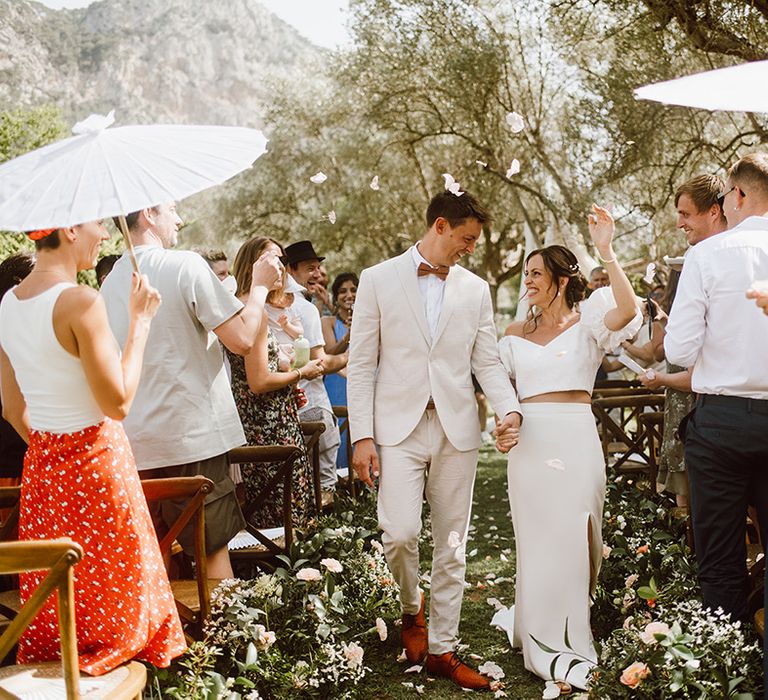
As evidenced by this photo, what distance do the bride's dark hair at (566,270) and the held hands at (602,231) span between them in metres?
0.53

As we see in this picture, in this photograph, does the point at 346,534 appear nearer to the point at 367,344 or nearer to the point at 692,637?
the point at 367,344

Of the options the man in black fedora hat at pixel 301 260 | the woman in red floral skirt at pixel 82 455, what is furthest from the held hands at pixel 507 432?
the man in black fedora hat at pixel 301 260

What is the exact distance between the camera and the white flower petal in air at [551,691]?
4.03m

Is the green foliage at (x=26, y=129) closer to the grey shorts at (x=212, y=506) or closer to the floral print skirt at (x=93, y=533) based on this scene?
the grey shorts at (x=212, y=506)

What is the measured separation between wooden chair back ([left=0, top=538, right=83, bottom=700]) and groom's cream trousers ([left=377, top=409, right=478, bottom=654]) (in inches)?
85.6

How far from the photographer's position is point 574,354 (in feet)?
14.8

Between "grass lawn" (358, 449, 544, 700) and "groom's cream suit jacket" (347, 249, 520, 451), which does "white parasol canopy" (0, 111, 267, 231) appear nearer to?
"groom's cream suit jacket" (347, 249, 520, 451)

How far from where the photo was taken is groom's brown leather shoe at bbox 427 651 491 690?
4.25m

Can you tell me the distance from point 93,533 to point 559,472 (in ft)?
8.11

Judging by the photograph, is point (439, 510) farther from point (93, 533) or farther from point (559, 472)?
point (93, 533)

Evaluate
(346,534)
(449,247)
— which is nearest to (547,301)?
(449,247)

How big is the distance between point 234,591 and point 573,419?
1893 mm

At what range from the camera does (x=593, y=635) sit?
4699 millimetres

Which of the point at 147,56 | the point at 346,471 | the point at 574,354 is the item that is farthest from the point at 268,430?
the point at 147,56
